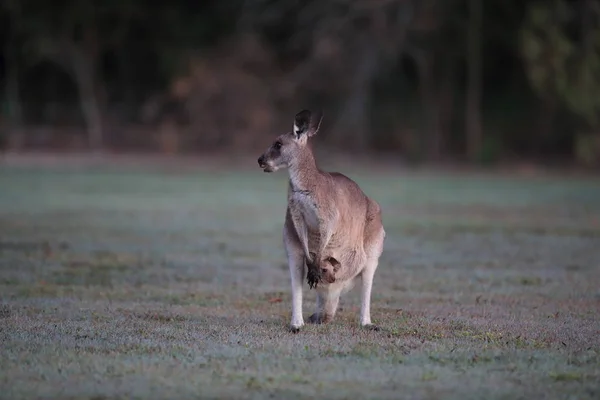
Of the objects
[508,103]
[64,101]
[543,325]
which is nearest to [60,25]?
[64,101]

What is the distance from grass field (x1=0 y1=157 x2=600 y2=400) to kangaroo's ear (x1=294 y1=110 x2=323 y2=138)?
1469 millimetres

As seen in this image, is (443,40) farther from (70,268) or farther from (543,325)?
(543,325)

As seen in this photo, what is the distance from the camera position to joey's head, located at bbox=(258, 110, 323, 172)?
821 cm

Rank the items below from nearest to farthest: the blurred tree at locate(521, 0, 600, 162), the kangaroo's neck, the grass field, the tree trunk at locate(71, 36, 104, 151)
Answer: the grass field, the kangaroo's neck, the blurred tree at locate(521, 0, 600, 162), the tree trunk at locate(71, 36, 104, 151)

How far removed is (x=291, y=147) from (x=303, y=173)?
0.23 m

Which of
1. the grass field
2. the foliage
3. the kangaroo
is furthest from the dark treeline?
the kangaroo

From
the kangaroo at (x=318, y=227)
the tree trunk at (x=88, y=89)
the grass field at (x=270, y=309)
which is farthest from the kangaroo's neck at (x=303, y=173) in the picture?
the tree trunk at (x=88, y=89)

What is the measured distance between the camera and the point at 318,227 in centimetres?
812

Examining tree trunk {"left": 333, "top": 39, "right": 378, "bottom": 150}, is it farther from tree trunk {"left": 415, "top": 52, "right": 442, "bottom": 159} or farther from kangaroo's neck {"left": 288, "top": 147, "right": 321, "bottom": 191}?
kangaroo's neck {"left": 288, "top": 147, "right": 321, "bottom": 191}

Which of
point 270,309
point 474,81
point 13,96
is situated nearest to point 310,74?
point 474,81

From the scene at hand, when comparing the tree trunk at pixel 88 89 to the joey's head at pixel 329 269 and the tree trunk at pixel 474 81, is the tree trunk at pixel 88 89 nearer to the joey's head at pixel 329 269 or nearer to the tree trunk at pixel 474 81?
the tree trunk at pixel 474 81

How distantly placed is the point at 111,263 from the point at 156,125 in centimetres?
3372

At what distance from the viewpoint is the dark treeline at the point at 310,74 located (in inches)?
1548

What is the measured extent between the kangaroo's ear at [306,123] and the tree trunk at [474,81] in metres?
32.2
